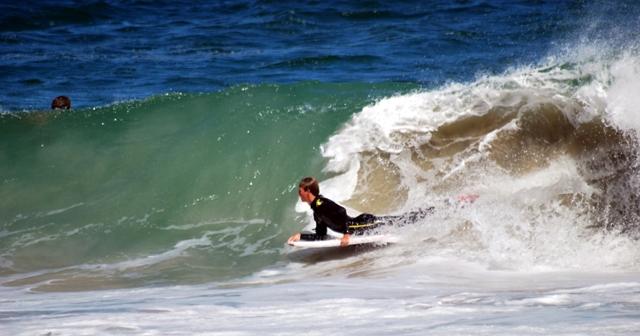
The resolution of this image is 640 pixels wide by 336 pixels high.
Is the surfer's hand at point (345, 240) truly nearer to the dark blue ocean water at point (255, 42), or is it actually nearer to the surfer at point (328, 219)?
the surfer at point (328, 219)

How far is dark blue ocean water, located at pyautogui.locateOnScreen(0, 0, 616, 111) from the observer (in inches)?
755

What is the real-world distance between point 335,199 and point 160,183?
8.30 ft

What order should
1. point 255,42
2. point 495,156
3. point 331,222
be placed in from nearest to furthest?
point 331,222, point 495,156, point 255,42

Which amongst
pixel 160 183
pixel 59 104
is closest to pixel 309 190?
pixel 160 183

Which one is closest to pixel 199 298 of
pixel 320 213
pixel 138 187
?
pixel 320 213

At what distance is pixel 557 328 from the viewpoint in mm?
5457

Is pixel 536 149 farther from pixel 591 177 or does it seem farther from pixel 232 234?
pixel 232 234

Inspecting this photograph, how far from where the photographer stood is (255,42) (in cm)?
2314

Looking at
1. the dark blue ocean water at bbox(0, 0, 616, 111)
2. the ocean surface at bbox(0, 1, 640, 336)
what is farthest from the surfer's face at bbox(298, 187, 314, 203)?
the dark blue ocean water at bbox(0, 0, 616, 111)

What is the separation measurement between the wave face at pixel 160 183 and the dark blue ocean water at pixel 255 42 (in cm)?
391

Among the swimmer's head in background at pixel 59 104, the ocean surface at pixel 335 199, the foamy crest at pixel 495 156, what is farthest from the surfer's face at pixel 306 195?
the swimmer's head in background at pixel 59 104

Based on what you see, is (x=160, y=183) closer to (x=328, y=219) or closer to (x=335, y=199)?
(x=335, y=199)

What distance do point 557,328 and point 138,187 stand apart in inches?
300

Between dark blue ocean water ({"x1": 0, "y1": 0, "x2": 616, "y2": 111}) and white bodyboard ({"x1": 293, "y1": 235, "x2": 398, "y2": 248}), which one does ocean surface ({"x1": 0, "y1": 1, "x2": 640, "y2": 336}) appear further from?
dark blue ocean water ({"x1": 0, "y1": 0, "x2": 616, "y2": 111})
